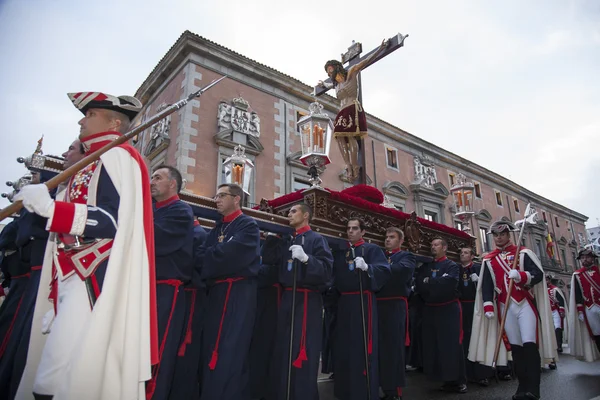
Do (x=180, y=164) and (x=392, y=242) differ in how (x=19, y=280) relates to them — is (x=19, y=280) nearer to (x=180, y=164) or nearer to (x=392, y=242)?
(x=392, y=242)

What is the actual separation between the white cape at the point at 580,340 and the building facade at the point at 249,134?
883 cm

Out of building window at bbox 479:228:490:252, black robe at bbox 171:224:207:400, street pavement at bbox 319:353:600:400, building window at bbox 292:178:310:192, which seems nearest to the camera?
black robe at bbox 171:224:207:400

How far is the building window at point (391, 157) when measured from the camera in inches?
800

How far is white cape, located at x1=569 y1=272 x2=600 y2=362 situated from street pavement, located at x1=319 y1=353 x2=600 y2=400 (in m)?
0.29

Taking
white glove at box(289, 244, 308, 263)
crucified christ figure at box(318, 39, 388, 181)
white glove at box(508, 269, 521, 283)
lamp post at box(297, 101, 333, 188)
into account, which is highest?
crucified christ figure at box(318, 39, 388, 181)

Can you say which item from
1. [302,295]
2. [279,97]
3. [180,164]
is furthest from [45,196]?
[279,97]

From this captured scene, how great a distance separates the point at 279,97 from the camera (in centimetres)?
1614

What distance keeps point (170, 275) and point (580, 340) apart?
27.5 feet

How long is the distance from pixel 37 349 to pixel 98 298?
0.74 m

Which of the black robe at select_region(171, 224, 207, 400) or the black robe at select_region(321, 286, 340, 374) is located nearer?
the black robe at select_region(171, 224, 207, 400)

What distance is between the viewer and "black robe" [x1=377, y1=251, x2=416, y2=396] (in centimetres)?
497

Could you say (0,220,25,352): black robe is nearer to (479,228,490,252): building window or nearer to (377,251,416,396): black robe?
(377,251,416,396): black robe

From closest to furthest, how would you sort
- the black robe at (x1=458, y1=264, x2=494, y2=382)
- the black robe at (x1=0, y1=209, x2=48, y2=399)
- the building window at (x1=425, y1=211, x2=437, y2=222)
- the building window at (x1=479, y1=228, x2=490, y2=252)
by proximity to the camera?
the black robe at (x1=0, y1=209, x2=48, y2=399)
the black robe at (x1=458, y1=264, x2=494, y2=382)
the building window at (x1=425, y1=211, x2=437, y2=222)
the building window at (x1=479, y1=228, x2=490, y2=252)

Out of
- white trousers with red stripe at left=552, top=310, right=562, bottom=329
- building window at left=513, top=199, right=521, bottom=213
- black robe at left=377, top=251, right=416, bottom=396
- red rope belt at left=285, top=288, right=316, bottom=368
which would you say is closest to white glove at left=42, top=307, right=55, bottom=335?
red rope belt at left=285, top=288, right=316, bottom=368
